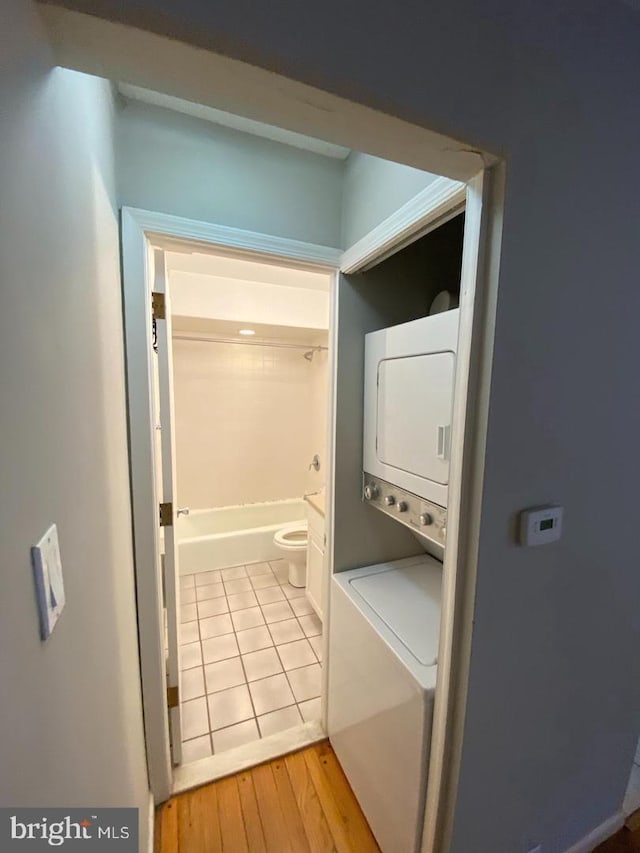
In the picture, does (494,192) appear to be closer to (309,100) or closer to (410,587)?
(309,100)

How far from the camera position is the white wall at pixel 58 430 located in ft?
1.32

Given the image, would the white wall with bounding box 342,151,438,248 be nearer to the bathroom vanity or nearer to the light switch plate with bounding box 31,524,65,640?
the light switch plate with bounding box 31,524,65,640

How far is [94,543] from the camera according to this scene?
747 millimetres

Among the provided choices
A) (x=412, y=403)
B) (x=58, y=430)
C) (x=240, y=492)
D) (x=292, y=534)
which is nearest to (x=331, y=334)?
(x=412, y=403)

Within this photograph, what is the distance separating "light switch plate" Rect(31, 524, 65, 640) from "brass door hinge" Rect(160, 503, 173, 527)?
846mm

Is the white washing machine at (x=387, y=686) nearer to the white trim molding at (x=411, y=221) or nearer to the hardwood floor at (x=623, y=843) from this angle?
the hardwood floor at (x=623, y=843)

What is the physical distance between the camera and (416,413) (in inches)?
46.9

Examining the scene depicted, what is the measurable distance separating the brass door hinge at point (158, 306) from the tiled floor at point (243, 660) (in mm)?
1928

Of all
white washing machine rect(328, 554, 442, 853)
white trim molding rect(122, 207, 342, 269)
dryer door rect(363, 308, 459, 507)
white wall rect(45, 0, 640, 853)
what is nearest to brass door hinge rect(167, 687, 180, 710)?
white washing machine rect(328, 554, 442, 853)

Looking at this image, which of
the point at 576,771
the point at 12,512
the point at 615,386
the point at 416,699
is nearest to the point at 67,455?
the point at 12,512

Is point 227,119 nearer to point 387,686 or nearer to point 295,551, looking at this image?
point 387,686

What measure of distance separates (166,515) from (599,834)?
6.53 ft

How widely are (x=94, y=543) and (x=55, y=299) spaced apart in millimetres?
498

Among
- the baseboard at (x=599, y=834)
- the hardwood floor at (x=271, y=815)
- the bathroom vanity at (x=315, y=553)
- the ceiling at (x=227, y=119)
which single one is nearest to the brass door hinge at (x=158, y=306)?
the ceiling at (x=227, y=119)
